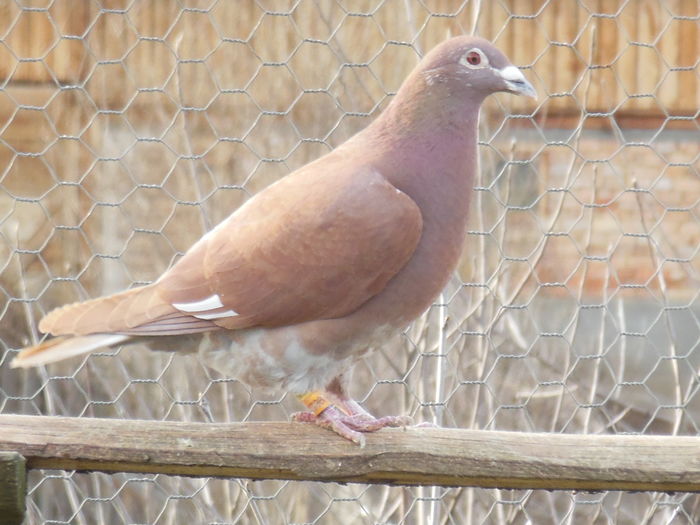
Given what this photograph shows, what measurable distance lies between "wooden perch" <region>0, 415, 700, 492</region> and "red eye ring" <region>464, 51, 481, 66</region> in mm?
485

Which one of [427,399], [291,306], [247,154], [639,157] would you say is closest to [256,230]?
[291,306]

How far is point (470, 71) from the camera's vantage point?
61.1 inches

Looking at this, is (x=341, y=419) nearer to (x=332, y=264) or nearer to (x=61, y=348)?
(x=332, y=264)

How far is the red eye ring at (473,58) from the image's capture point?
1556 mm

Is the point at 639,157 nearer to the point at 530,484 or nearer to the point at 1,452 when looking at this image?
the point at 530,484

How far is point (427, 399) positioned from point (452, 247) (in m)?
0.78

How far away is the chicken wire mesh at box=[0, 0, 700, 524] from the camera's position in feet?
8.32

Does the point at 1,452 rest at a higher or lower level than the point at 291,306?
lower

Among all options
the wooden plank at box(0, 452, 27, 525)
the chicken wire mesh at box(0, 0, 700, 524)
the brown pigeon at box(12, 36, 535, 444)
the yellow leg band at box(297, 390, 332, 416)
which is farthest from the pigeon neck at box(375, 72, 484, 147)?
the chicken wire mesh at box(0, 0, 700, 524)

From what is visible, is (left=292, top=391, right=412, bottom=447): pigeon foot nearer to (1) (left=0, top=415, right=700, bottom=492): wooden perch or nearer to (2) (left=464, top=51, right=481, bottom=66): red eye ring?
(1) (left=0, top=415, right=700, bottom=492): wooden perch

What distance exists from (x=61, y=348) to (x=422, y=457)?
0.46m

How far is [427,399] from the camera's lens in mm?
2238

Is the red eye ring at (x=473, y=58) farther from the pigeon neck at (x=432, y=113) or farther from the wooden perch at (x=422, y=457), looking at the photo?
the wooden perch at (x=422, y=457)

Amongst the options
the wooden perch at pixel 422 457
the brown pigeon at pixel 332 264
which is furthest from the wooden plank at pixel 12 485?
the brown pigeon at pixel 332 264
